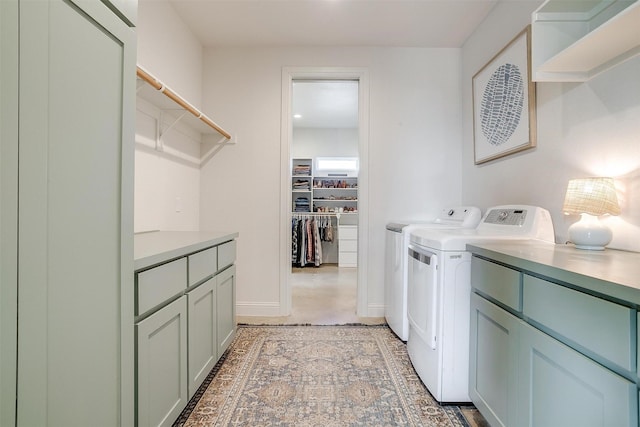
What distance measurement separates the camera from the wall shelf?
1210 millimetres

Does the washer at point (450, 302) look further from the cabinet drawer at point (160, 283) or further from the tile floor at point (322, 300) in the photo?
the cabinet drawer at point (160, 283)

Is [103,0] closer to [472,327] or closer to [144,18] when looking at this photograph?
[144,18]

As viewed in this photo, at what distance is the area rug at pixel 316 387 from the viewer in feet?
4.78

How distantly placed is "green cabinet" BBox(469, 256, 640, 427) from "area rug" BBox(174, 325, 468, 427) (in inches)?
15.5

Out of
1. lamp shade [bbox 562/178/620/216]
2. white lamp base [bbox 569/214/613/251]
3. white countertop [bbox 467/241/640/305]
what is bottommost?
white countertop [bbox 467/241/640/305]

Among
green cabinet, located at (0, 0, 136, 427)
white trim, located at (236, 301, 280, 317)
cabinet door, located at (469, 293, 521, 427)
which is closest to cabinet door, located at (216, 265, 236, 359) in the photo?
white trim, located at (236, 301, 280, 317)

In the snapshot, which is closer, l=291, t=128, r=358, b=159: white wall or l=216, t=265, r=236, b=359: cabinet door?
l=216, t=265, r=236, b=359: cabinet door

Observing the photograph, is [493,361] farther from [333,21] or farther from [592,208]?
[333,21]

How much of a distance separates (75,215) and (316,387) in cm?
151

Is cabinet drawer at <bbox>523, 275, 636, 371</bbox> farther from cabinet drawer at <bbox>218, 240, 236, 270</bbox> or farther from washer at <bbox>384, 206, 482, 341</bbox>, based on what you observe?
cabinet drawer at <bbox>218, 240, 236, 270</bbox>

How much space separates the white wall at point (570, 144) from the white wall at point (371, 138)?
456 millimetres

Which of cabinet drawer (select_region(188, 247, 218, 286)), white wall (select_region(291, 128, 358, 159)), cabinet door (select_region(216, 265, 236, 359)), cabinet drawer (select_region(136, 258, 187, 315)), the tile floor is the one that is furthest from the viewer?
white wall (select_region(291, 128, 358, 159))

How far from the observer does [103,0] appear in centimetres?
82

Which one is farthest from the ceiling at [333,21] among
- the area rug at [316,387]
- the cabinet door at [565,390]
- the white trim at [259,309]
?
the area rug at [316,387]
